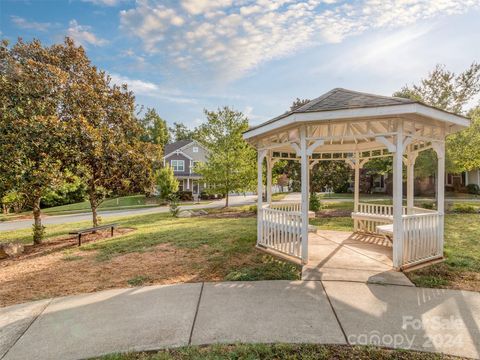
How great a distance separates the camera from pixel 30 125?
686 centimetres

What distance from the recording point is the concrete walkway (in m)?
2.96

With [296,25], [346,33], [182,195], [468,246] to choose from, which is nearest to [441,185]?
[468,246]

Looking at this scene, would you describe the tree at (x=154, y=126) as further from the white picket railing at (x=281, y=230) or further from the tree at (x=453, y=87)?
the white picket railing at (x=281, y=230)

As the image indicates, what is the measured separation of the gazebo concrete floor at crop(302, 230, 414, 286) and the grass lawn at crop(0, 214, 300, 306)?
61cm

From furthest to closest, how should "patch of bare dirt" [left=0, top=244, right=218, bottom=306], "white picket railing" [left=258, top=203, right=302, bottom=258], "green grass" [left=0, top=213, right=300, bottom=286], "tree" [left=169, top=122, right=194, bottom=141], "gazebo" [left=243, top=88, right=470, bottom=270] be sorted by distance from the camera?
"tree" [left=169, top=122, right=194, bottom=141] < "white picket railing" [left=258, top=203, right=302, bottom=258] < "green grass" [left=0, top=213, right=300, bottom=286] < "gazebo" [left=243, top=88, right=470, bottom=270] < "patch of bare dirt" [left=0, top=244, right=218, bottom=306]

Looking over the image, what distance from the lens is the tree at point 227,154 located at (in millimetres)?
17328

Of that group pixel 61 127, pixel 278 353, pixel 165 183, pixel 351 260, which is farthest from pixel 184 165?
pixel 278 353

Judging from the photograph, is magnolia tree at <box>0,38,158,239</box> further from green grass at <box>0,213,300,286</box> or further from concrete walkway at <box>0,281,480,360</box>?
concrete walkway at <box>0,281,480,360</box>

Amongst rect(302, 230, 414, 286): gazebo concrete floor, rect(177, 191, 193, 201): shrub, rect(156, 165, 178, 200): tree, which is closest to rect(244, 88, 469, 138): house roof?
rect(302, 230, 414, 286): gazebo concrete floor

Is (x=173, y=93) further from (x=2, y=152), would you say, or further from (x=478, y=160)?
(x=478, y=160)

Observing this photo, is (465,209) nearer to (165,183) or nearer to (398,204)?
(398,204)

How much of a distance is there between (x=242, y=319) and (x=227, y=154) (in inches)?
575

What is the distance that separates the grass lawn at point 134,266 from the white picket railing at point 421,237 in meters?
2.43

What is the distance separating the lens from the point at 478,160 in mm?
14336
